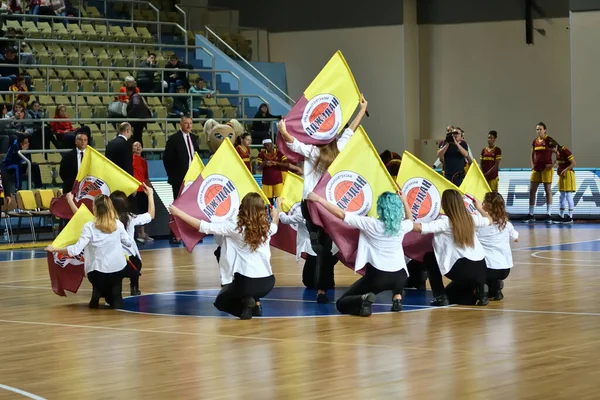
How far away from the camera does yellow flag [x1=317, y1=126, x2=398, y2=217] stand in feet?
38.6

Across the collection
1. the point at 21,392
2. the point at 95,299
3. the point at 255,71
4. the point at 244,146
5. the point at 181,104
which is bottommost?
the point at 21,392

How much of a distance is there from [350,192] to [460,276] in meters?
1.38

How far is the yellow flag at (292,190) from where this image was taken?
13922mm

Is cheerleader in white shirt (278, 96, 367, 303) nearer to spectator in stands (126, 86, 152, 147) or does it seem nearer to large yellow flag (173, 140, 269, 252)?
large yellow flag (173, 140, 269, 252)

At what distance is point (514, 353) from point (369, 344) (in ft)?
3.94

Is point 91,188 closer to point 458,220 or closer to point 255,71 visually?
point 458,220

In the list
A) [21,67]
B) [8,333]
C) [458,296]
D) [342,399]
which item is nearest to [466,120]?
[21,67]

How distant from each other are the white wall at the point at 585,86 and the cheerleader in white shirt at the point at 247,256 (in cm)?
1888

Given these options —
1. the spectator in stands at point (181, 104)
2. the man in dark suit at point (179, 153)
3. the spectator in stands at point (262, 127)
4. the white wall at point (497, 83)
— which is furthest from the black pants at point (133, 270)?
the white wall at point (497, 83)

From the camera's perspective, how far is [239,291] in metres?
11.0

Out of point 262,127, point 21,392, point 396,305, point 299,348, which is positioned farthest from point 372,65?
point 21,392

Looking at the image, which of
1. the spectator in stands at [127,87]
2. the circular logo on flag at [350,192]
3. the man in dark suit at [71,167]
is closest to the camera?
the circular logo on flag at [350,192]

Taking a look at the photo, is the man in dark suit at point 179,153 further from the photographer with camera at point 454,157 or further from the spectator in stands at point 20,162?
the photographer with camera at point 454,157

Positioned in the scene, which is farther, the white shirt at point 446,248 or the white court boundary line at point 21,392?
the white shirt at point 446,248
